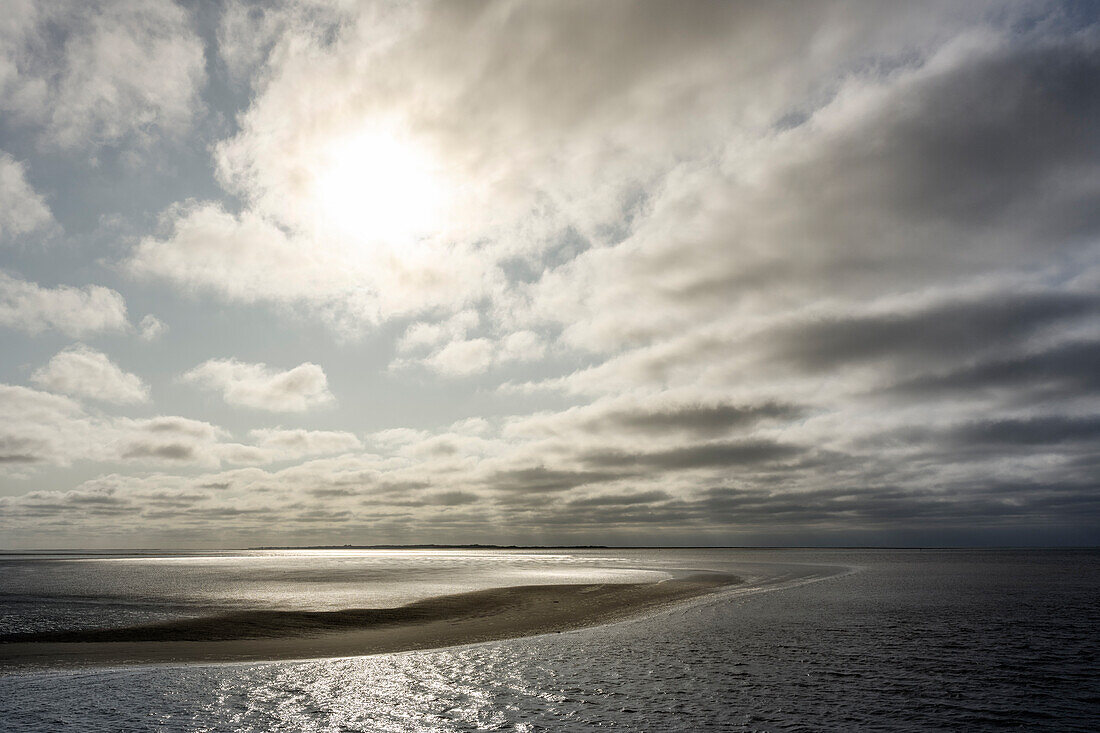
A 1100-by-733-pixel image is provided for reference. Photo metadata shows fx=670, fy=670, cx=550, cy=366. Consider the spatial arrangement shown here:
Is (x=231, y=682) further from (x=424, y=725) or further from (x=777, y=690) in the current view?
(x=777, y=690)

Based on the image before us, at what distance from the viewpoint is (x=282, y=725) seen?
51.6 feet

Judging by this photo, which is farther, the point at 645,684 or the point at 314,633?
the point at 314,633

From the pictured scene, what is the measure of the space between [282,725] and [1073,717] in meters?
19.5

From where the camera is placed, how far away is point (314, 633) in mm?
31266

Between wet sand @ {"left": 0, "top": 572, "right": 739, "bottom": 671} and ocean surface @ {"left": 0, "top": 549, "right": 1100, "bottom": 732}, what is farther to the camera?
wet sand @ {"left": 0, "top": 572, "right": 739, "bottom": 671}

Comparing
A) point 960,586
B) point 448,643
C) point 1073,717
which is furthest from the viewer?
point 960,586

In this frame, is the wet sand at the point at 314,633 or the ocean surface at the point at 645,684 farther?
the wet sand at the point at 314,633

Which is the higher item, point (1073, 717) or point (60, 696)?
point (60, 696)

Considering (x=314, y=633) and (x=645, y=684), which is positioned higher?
(x=314, y=633)

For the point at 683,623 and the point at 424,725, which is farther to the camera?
the point at 683,623

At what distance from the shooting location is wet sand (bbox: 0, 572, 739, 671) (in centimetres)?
2495

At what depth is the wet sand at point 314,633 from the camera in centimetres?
2495

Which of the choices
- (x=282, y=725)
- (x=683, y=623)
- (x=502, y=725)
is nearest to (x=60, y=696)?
(x=282, y=725)

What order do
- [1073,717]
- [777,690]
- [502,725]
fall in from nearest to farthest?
[502,725]
[1073,717]
[777,690]
